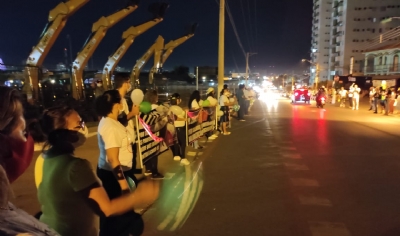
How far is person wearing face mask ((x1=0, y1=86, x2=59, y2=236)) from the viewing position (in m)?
1.25

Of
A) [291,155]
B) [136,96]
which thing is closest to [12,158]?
[136,96]

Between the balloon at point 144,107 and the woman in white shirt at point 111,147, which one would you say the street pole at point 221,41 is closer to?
the balloon at point 144,107

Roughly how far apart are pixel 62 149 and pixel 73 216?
0.44m

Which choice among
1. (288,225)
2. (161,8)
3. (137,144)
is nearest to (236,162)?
(137,144)

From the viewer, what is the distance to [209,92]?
13148 millimetres

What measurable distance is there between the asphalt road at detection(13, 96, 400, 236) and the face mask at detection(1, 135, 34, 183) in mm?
3072

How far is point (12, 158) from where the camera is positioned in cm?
175

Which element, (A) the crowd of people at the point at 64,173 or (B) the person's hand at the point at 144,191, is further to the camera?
(B) the person's hand at the point at 144,191

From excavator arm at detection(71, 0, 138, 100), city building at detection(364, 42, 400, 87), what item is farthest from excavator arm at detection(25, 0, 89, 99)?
city building at detection(364, 42, 400, 87)

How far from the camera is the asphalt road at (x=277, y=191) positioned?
4859 mm

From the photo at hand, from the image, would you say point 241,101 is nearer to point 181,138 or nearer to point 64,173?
point 181,138

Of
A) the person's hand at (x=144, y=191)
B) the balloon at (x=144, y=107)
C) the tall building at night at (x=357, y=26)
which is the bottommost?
the person's hand at (x=144, y=191)

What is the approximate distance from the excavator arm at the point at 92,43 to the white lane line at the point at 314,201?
53.7 ft

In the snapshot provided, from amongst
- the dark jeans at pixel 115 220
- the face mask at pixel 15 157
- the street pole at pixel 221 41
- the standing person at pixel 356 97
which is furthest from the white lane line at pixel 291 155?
the standing person at pixel 356 97
